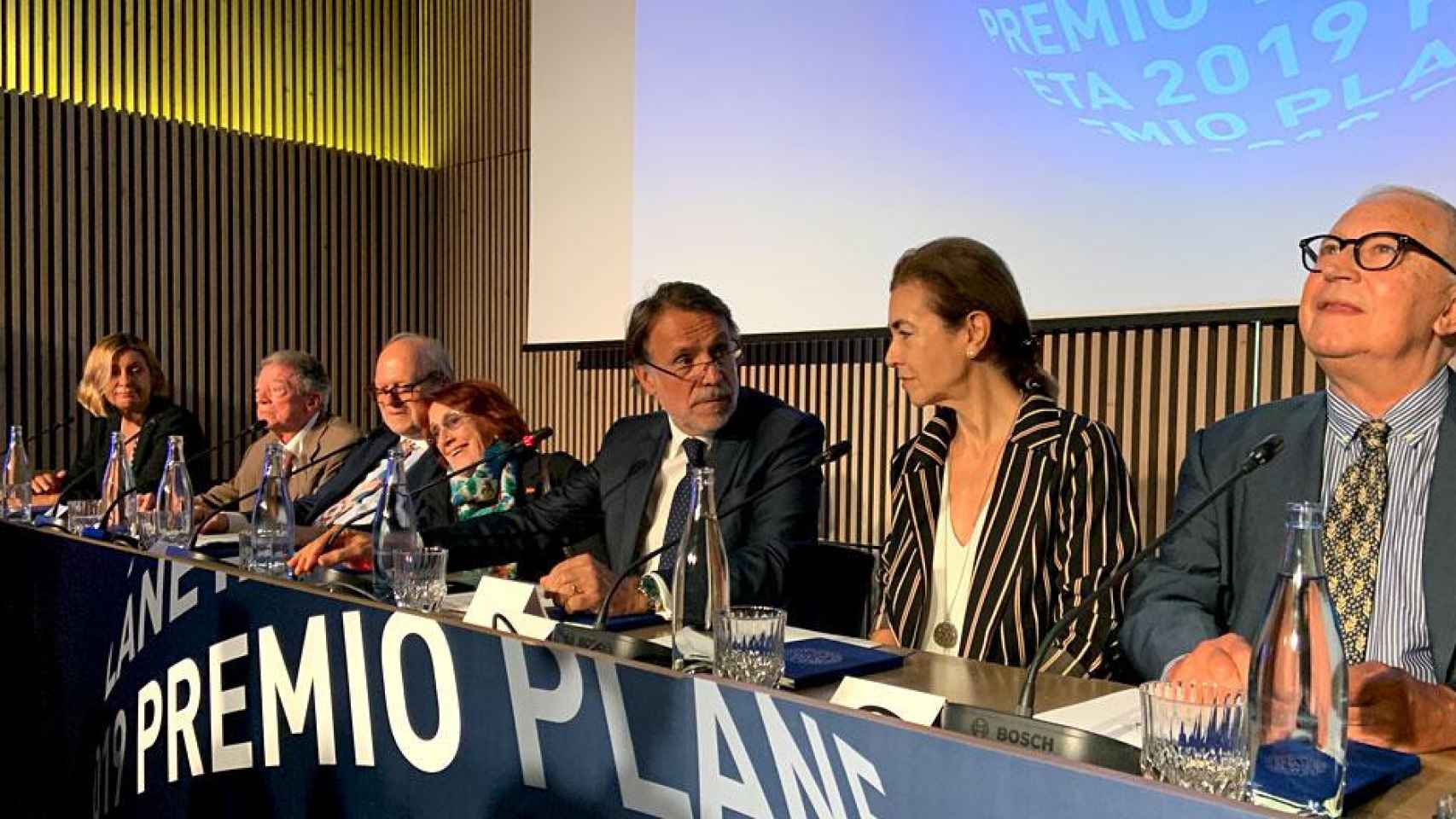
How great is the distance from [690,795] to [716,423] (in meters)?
1.44

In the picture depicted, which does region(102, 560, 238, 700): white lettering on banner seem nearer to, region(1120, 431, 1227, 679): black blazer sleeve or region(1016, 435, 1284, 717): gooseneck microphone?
region(1016, 435, 1284, 717): gooseneck microphone

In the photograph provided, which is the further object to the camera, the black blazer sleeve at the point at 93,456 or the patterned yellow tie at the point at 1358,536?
the black blazer sleeve at the point at 93,456

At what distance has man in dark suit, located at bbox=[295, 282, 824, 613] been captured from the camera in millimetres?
2363

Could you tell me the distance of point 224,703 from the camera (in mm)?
1765

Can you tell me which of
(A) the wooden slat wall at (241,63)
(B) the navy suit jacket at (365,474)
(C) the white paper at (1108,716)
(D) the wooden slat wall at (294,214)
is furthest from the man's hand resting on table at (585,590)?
(A) the wooden slat wall at (241,63)

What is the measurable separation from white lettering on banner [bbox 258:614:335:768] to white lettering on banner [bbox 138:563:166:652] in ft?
1.12

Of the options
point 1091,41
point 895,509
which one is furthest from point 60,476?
point 1091,41

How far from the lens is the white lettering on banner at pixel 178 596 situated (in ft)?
6.00

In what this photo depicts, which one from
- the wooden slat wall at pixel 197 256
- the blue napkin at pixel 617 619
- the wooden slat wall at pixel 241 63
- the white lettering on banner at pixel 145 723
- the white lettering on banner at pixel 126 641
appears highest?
the wooden slat wall at pixel 241 63

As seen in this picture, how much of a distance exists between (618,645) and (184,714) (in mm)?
905

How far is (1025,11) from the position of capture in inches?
151

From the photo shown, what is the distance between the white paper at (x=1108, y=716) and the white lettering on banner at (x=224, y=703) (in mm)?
1123

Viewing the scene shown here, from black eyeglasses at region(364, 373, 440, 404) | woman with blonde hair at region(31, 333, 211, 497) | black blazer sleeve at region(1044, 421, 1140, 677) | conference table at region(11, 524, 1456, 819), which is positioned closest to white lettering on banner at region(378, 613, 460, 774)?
conference table at region(11, 524, 1456, 819)

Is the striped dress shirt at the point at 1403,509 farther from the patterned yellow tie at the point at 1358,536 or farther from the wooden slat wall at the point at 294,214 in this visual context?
the wooden slat wall at the point at 294,214
